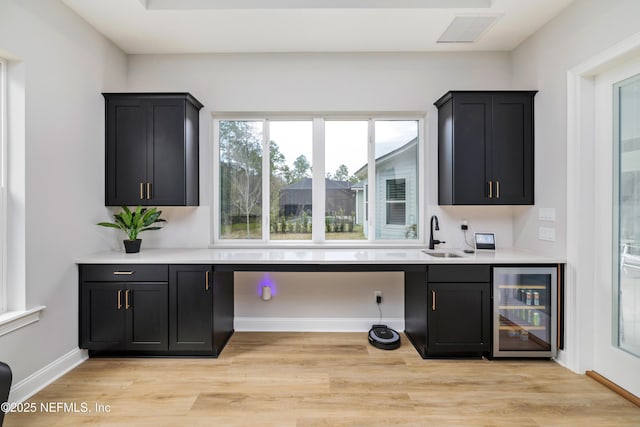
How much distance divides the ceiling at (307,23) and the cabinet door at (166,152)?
2.15 ft

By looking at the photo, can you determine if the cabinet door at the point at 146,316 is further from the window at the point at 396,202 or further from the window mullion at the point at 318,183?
the window at the point at 396,202

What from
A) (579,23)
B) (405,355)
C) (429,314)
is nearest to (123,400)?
(405,355)

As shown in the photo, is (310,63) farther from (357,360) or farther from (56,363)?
(56,363)

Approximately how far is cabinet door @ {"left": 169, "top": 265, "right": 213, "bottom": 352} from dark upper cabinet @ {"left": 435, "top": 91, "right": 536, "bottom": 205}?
2.36m

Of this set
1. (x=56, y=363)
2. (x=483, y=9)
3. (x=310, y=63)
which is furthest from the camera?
(x=310, y=63)

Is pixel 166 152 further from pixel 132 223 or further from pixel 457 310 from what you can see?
pixel 457 310

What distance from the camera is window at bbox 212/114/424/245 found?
3.43 metres

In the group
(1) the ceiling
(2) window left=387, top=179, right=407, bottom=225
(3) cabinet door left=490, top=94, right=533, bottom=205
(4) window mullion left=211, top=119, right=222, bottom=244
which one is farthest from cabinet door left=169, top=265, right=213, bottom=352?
(3) cabinet door left=490, top=94, right=533, bottom=205

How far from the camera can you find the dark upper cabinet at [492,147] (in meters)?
2.91

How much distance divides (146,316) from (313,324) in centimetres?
157

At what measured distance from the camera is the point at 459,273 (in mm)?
2637

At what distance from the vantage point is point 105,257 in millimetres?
2678

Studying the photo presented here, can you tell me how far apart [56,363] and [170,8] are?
2913 mm

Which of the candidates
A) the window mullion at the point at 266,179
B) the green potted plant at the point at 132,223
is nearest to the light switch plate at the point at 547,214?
the window mullion at the point at 266,179
